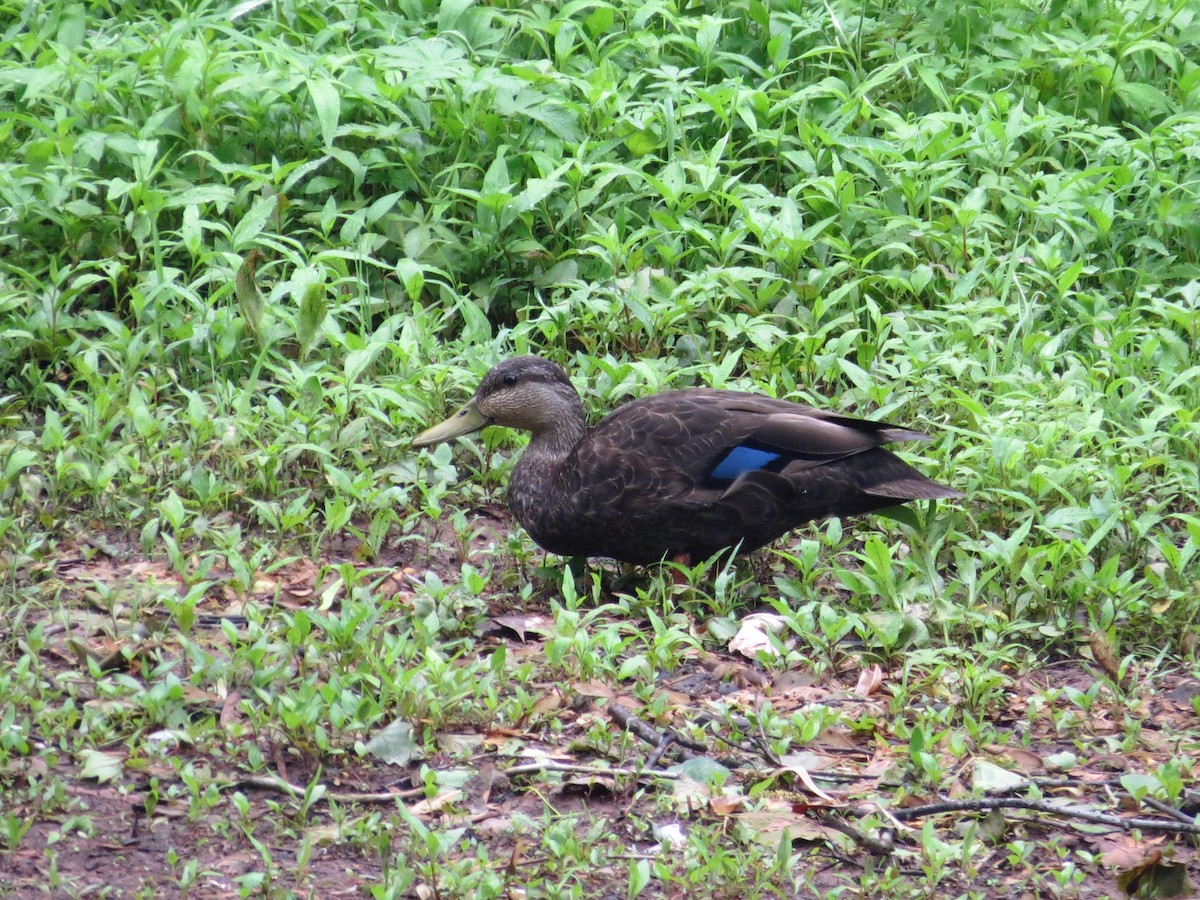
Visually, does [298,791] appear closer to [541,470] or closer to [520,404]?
[541,470]

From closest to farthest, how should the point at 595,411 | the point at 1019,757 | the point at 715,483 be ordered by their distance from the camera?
the point at 1019,757 < the point at 715,483 < the point at 595,411

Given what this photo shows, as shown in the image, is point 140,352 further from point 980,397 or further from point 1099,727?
point 1099,727

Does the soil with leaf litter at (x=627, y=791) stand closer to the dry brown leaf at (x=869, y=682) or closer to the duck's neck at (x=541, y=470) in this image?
the dry brown leaf at (x=869, y=682)

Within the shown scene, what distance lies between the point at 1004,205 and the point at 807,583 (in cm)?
276

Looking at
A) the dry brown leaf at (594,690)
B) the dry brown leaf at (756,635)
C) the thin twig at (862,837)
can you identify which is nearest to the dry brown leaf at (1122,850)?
the thin twig at (862,837)

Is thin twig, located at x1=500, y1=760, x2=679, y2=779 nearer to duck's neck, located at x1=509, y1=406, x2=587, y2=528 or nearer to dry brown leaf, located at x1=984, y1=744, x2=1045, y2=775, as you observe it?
dry brown leaf, located at x1=984, y1=744, x2=1045, y2=775

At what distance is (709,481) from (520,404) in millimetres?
814

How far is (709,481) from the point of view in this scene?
4.95 m

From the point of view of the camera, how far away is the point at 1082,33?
7.60 m

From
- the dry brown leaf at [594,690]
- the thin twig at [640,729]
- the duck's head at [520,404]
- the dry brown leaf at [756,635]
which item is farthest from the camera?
the duck's head at [520,404]

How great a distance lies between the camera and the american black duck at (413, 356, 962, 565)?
4.91 m

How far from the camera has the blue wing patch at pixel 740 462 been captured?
4949mm

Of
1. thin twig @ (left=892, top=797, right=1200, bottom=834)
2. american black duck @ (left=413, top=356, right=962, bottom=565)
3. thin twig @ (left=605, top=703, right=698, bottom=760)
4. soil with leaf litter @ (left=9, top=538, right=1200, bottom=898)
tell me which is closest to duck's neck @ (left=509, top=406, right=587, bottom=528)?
american black duck @ (left=413, top=356, right=962, bottom=565)

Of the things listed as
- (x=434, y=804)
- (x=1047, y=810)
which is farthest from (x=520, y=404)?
(x=1047, y=810)
